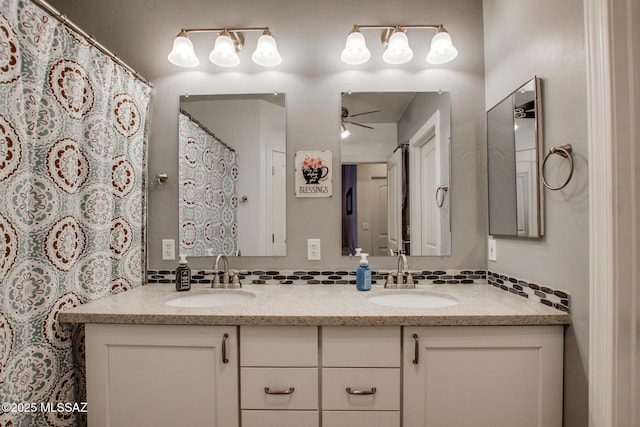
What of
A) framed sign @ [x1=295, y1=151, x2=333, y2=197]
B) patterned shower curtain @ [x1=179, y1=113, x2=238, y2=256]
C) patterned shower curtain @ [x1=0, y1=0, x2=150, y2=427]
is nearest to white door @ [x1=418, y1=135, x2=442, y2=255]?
framed sign @ [x1=295, y1=151, x2=333, y2=197]

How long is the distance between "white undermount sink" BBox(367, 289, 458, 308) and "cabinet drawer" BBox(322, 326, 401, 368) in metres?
0.33

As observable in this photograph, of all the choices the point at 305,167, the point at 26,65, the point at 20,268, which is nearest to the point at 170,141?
the point at 26,65

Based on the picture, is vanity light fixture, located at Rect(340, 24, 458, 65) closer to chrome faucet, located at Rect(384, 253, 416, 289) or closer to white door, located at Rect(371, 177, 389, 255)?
white door, located at Rect(371, 177, 389, 255)

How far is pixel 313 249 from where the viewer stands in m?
1.56

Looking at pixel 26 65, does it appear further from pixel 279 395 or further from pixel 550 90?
pixel 550 90

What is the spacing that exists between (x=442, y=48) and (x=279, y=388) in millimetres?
1674

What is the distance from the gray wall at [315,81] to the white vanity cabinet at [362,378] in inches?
21.8

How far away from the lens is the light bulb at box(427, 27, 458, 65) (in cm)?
142

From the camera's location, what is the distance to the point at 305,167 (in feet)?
5.13

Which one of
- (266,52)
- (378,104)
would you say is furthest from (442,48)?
(266,52)

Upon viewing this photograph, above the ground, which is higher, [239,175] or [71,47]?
[71,47]

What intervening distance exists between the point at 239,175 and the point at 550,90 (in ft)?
4.66

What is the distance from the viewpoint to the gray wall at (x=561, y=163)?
3.13 feet

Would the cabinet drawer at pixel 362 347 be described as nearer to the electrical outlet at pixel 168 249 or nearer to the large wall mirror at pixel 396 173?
the large wall mirror at pixel 396 173
